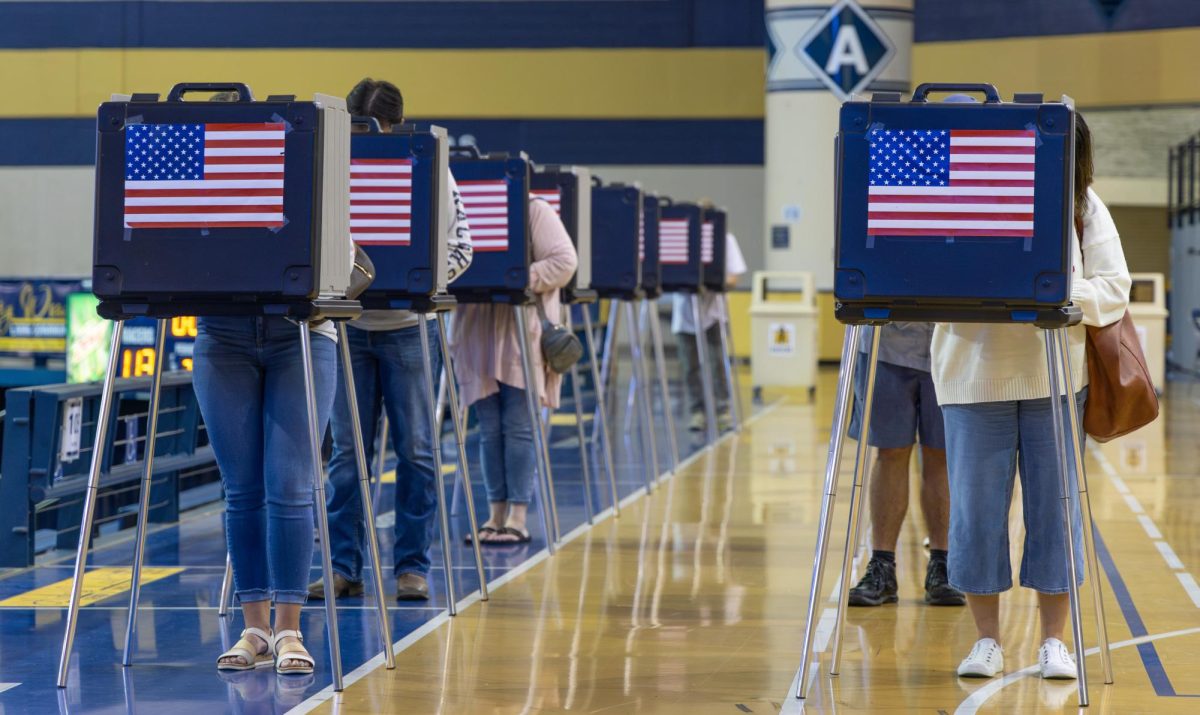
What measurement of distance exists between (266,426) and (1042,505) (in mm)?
2221

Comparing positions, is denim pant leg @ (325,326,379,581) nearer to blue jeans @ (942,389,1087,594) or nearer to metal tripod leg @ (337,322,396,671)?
metal tripod leg @ (337,322,396,671)

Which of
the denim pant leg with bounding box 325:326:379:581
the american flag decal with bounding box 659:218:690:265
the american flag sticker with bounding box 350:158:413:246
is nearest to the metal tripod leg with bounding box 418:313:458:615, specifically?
the denim pant leg with bounding box 325:326:379:581

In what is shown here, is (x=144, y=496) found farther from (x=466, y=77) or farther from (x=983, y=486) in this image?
(x=466, y=77)

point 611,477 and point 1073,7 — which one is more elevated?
point 1073,7

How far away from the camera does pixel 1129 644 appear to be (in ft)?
17.8

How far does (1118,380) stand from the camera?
468 centimetres

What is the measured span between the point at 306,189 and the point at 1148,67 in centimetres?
1981

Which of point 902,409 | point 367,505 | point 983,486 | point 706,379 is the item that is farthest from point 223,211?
point 706,379

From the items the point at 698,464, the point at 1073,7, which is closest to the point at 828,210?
the point at 1073,7

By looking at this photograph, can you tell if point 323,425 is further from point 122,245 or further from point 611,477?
point 611,477

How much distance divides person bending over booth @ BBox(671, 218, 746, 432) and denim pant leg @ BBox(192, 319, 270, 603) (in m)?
8.46

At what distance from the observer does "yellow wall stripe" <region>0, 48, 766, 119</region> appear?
2492 centimetres

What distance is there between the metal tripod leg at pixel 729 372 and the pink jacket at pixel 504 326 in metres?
6.03

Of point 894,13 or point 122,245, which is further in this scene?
point 894,13
